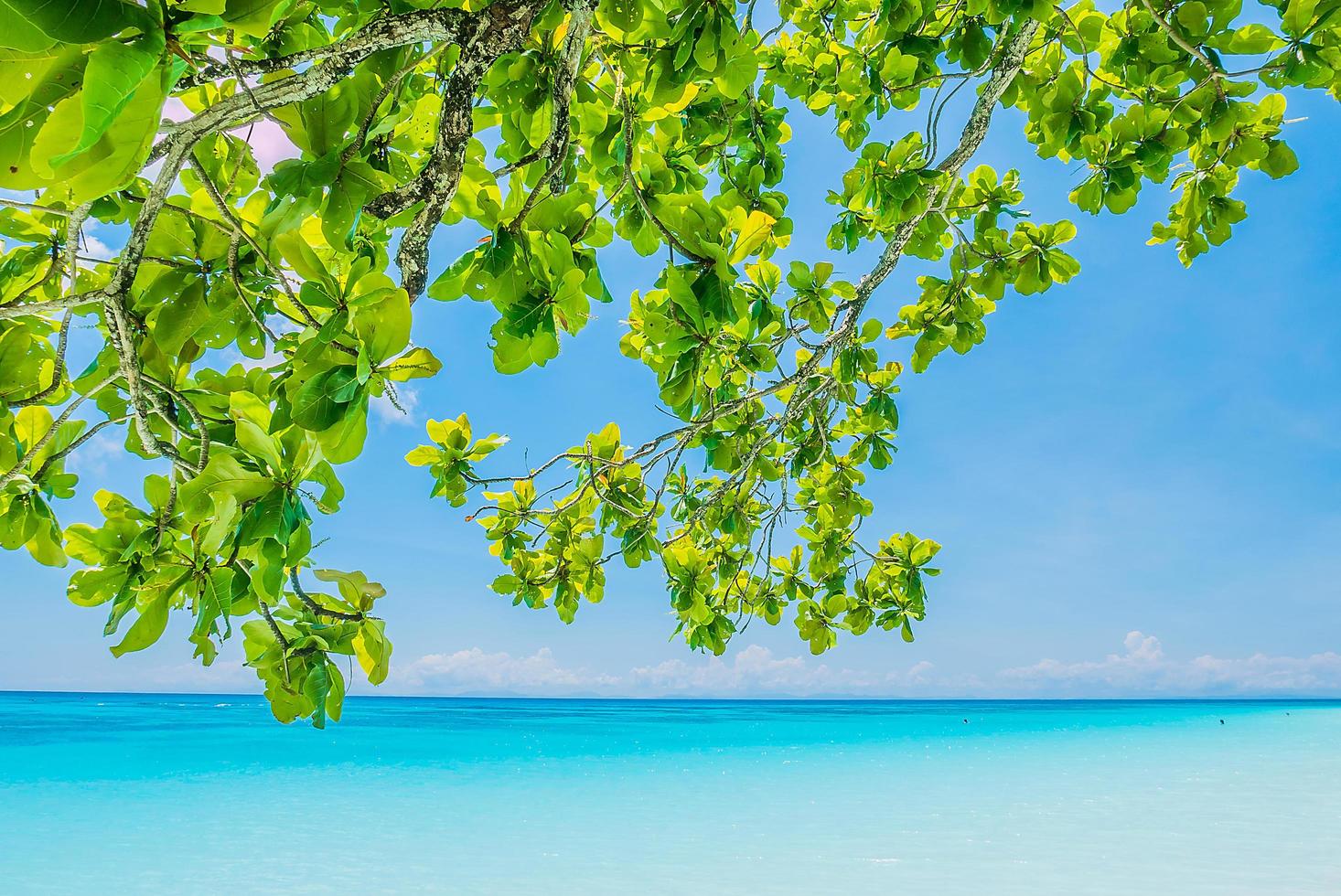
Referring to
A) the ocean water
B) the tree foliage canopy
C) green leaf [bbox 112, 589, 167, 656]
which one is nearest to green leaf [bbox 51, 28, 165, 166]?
the tree foliage canopy

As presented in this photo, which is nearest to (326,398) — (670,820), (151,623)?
(151,623)

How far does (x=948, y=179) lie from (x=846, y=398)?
799 mm

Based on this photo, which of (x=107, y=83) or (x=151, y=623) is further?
(x=151, y=623)

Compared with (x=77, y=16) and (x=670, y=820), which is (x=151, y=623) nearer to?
(x=77, y=16)

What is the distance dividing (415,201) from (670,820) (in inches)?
449

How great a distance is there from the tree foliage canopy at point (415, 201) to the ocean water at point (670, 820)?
7479mm

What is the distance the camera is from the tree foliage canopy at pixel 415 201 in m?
0.80

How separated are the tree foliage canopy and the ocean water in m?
7.48

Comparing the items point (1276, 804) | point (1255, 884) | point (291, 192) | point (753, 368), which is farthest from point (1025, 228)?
point (1276, 804)

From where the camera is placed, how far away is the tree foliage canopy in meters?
0.80

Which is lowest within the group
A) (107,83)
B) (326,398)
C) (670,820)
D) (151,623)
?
(670,820)

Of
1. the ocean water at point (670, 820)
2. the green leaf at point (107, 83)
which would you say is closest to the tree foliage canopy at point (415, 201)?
the green leaf at point (107, 83)

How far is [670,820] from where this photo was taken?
1083 centimetres

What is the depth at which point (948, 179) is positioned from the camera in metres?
2.11
